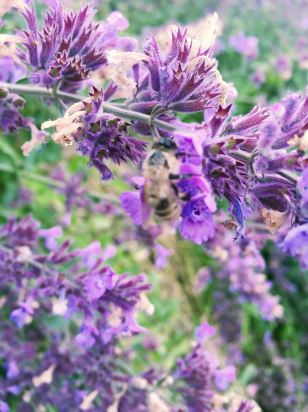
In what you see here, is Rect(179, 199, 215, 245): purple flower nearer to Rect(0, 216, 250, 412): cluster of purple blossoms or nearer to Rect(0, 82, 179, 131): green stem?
Rect(0, 82, 179, 131): green stem

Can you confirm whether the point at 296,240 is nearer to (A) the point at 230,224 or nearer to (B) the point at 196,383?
(A) the point at 230,224

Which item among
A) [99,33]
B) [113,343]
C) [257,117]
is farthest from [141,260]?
[257,117]

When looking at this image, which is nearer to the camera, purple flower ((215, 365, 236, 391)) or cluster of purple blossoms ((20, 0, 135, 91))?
cluster of purple blossoms ((20, 0, 135, 91))

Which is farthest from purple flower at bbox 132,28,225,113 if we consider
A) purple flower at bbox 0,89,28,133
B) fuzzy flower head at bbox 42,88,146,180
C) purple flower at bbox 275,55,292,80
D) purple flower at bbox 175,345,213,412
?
purple flower at bbox 275,55,292,80

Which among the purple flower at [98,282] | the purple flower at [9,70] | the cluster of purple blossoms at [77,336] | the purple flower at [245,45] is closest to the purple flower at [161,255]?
the cluster of purple blossoms at [77,336]

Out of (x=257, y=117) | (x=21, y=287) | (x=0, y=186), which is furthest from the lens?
(x=0, y=186)

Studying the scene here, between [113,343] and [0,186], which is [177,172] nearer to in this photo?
[113,343]
